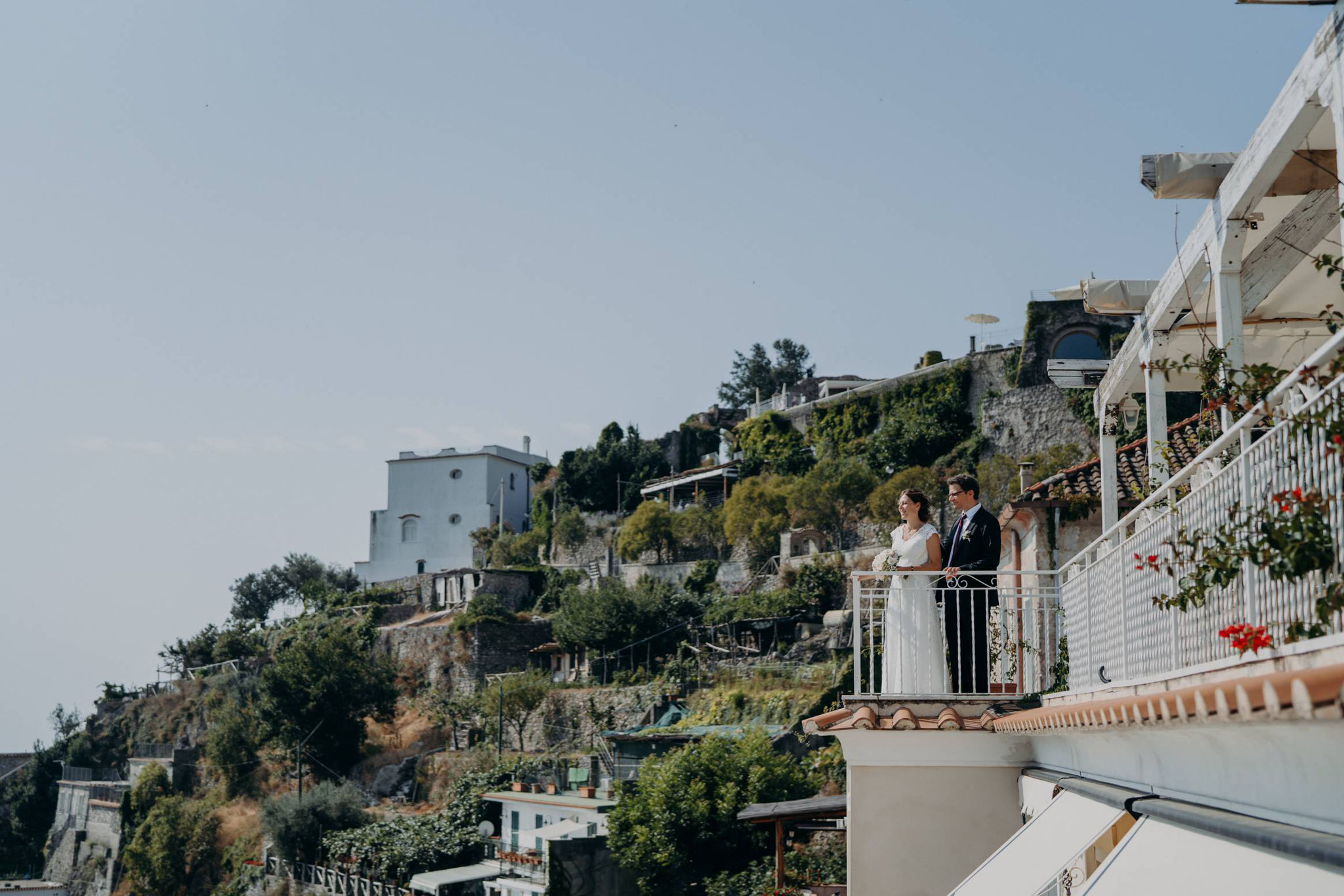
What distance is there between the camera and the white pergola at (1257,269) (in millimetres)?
4887

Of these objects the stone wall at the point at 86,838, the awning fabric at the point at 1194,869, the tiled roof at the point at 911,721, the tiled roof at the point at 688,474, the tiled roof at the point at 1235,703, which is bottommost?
the stone wall at the point at 86,838

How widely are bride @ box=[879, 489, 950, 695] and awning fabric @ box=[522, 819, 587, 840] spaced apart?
16524 millimetres

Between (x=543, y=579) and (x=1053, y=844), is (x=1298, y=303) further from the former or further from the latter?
(x=543, y=579)

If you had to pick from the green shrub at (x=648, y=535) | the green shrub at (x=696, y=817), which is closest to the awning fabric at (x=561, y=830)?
the green shrub at (x=696, y=817)

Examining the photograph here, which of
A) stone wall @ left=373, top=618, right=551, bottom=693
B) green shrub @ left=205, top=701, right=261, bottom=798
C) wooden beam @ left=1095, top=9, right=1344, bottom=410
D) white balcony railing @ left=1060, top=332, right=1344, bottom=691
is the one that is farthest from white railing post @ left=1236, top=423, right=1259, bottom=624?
green shrub @ left=205, top=701, right=261, bottom=798

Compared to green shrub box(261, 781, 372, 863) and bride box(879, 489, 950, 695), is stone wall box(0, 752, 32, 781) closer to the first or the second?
green shrub box(261, 781, 372, 863)

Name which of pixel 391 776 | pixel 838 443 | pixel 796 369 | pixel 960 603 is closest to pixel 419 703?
pixel 391 776

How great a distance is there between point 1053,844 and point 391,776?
37.2 m

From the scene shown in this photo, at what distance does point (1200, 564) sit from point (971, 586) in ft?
11.4

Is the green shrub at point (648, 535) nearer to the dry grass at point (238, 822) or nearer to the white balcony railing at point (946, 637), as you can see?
the dry grass at point (238, 822)

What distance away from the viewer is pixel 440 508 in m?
61.6

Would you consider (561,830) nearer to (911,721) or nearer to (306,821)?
(306,821)

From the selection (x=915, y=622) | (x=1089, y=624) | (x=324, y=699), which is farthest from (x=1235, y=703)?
(x=324, y=699)

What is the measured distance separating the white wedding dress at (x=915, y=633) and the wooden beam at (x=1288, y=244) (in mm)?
2178
